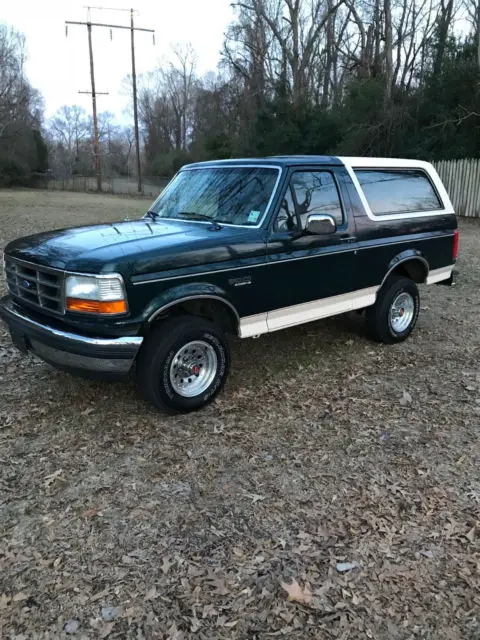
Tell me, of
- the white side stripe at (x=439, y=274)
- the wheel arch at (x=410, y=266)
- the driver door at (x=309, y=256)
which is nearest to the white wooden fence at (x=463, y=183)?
the white side stripe at (x=439, y=274)

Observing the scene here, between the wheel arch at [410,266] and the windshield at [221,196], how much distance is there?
1814mm

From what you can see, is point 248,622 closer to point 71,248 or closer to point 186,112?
point 71,248

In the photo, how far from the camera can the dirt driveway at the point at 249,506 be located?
2.58 metres

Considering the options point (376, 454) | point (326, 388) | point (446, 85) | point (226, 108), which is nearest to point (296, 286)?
point (326, 388)

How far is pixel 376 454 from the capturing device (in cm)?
393

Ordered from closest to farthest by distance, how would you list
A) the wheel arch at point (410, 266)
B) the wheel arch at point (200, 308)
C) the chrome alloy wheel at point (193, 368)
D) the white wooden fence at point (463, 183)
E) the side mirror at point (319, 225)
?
1. the wheel arch at point (200, 308)
2. the chrome alloy wheel at point (193, 368)
3. the side mirror at point (319, 225)
4. the wheel arch at point (410, 266)
5. the white wooden fence at point (463, 183)

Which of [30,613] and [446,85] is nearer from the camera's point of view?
[30,613]

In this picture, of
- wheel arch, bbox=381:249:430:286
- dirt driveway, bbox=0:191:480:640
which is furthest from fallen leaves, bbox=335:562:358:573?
wheel arch, bbox=381:249:430:286

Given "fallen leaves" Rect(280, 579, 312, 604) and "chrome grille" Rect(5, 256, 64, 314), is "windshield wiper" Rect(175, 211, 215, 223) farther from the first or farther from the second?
"fallen leaves" Rect(280, 579, 312, 604)

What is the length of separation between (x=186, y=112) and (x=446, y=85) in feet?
Result: 185

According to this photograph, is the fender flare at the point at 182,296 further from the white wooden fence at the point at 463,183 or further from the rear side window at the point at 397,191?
the white wooden fence at the point at 463,183

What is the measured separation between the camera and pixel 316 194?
5.09 metres

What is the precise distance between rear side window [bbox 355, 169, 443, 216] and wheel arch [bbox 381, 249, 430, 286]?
489mm

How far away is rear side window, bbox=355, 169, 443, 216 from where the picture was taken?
563 centimetres
